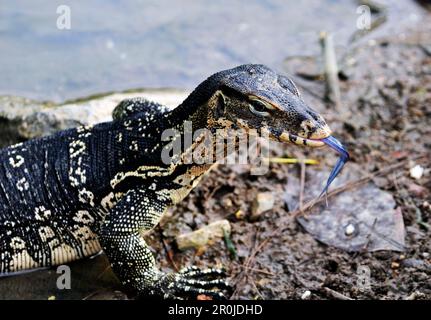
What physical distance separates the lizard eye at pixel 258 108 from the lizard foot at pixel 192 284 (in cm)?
172

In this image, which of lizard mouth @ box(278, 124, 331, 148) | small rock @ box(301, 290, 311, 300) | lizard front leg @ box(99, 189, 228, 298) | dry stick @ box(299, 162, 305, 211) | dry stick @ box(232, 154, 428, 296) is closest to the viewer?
lizard mouth @ box(278, 124, 331, 148)

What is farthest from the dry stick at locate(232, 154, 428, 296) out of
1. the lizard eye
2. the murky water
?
the murky water

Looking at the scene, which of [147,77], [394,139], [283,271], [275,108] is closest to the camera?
[275,108]

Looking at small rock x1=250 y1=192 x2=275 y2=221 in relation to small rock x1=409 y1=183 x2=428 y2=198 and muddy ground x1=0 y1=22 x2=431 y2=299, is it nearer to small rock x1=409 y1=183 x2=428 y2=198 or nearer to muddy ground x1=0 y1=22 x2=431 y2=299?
muddy ground x1=0 y1=22 x2=431 y2=299

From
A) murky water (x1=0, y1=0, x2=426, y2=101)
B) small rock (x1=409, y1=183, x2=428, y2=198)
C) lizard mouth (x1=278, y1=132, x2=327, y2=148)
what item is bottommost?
small rock (x1=409, y1=183, x2=428, y2=198)

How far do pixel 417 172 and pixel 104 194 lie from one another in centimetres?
350

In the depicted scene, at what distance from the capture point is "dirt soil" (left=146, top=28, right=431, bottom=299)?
5.83 metres

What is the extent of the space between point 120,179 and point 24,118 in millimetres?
2200

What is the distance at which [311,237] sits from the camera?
643 cm

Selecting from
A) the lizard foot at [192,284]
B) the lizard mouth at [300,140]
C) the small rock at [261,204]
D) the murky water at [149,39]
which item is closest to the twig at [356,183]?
the small rock at [261,204]

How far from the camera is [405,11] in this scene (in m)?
11.2

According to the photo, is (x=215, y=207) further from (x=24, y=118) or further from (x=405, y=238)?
(x=24, y=118)

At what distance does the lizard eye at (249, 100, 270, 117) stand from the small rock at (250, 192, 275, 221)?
1836 mm
